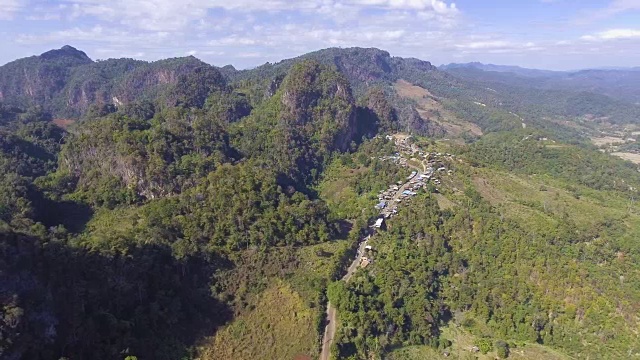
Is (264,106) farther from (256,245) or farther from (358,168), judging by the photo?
(256,245)

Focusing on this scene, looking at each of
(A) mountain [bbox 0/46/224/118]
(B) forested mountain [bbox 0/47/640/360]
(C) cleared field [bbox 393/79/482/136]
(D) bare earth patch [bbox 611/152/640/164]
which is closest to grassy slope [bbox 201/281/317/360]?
(B) forested mountain [bbox 0/47/640/360]

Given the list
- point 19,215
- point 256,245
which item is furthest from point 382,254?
point 19,215

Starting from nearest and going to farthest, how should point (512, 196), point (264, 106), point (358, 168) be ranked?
point (512, 196), point (358, 168), point (264, 106)

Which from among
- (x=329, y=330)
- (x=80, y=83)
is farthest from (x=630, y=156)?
(x=80, y=83)

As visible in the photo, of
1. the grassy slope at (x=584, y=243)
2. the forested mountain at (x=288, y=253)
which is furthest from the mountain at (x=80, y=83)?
the grassy slope at (x=584, y=243)

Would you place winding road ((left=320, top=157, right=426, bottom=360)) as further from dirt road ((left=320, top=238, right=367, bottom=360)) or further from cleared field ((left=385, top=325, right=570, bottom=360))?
cleared field ((left=385, top=325, right=570, bottom=360))

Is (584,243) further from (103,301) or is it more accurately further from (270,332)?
(103,301)
